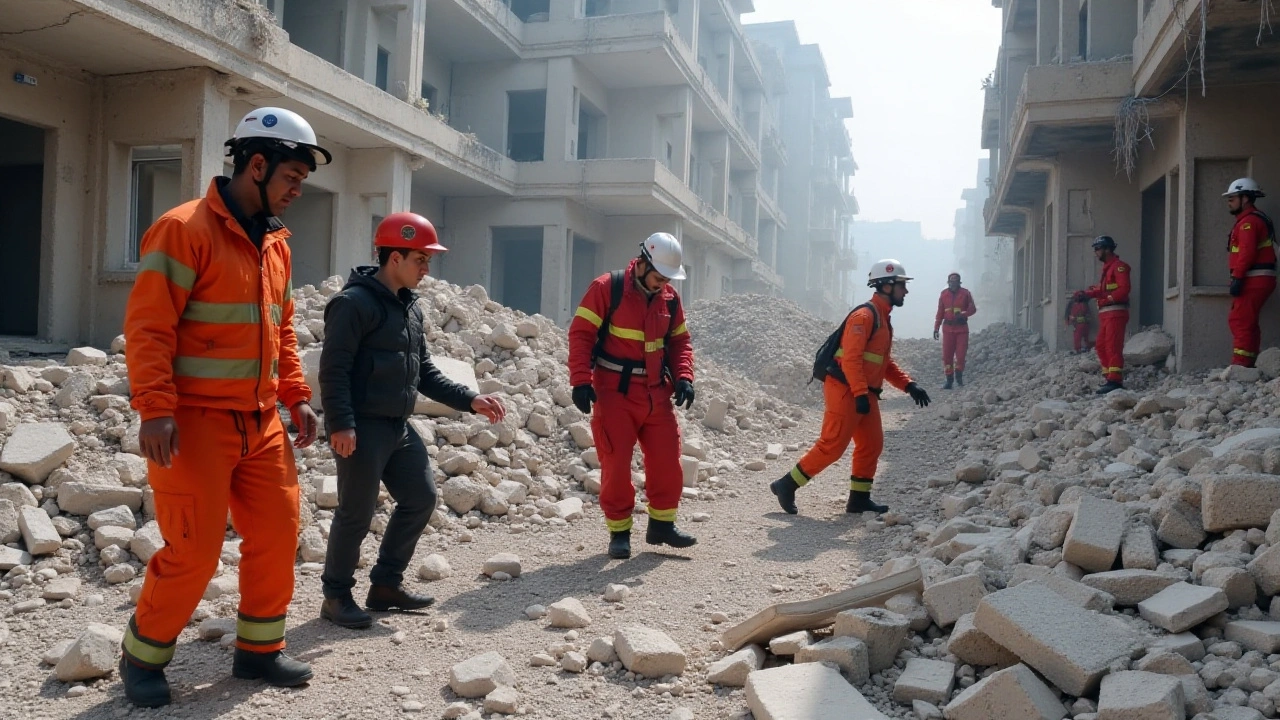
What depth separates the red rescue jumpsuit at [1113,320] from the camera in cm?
908

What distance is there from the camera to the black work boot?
13.0ft

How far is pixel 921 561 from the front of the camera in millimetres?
4051

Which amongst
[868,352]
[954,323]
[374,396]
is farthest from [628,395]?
[954,323]

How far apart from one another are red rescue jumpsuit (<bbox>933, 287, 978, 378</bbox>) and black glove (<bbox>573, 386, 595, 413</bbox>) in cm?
977

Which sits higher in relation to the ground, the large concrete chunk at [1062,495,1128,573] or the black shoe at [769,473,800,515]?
the large concrete chunk at [1062,495,1128,573]

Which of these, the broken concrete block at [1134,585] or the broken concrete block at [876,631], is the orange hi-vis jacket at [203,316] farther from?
the broken concrete block at [1134,585]

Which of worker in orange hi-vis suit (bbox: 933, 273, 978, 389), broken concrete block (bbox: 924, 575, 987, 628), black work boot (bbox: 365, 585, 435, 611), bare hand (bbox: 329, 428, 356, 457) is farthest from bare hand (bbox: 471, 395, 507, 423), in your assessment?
worker in orange hi-vis suit (bbox: 933, 273, 978, 389)

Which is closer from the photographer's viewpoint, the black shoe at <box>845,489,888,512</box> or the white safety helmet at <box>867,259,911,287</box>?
the black shoe at <box>845,489,888,512</box>

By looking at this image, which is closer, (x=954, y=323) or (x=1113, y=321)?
(x=1113, y=321)

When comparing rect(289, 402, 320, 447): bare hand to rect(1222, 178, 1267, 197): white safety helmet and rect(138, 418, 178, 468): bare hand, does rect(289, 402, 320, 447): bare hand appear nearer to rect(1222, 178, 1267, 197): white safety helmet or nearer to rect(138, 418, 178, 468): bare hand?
rect(138, 418, 178, 468): bare hand

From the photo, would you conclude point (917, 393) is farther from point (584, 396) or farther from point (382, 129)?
point (382, 129)

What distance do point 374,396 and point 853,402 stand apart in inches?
144

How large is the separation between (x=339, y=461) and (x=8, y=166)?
421 inches

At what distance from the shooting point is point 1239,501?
3680mm
